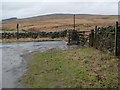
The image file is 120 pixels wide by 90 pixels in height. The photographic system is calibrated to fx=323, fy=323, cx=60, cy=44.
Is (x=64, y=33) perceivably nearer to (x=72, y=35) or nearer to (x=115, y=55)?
(x=72, y=35)

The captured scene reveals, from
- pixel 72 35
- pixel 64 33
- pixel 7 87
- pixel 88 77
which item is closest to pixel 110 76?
pixel 88 77

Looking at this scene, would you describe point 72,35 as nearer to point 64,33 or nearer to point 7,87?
point 64,33

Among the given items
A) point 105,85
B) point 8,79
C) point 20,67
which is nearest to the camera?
point 105,85

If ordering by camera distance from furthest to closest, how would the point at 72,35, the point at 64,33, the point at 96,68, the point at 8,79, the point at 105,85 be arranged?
the point at 64,33, the point at 72,35, the point at 96,68, the point at 8,79, the point at 105,85

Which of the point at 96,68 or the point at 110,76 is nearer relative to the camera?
the point at 110,76

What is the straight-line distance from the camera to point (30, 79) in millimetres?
11383

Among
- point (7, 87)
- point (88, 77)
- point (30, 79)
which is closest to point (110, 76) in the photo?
point (88, 77)

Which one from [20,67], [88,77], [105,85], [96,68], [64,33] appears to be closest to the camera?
[105,85]

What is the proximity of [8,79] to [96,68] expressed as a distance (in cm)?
347

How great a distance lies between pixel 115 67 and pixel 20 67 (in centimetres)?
459

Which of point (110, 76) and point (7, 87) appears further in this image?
point (110, 76)

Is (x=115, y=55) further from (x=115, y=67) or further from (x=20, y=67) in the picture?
(x=20, y=67)

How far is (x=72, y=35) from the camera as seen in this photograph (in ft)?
102

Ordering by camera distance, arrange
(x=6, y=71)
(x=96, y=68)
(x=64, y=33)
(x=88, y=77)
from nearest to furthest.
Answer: (x=88, y=77) < (x=96, y=68) < (x=6, y=71) < (x=64, y=33)
